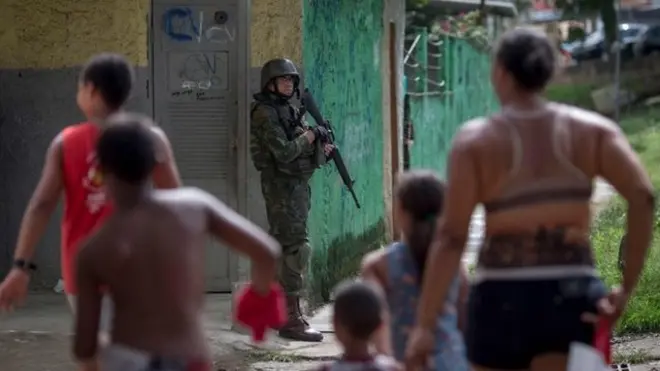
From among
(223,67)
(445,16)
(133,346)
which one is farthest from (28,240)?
(445,16)

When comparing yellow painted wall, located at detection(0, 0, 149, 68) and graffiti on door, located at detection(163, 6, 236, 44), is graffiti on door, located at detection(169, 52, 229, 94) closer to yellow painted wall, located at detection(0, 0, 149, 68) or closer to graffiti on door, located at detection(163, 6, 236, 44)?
graffiti on door, located at detection(163, 6, 236, 44)

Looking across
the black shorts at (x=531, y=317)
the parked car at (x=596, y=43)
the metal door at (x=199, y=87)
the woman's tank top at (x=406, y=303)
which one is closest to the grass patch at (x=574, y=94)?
the parked car at (x=596, y=43)

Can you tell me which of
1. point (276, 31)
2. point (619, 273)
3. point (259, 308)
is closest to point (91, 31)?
point (276, 31)

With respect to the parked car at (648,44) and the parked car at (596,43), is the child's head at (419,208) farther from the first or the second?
the parked car at (596,43)

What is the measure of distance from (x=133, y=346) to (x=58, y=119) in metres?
6.62

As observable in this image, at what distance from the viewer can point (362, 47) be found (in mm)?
13125

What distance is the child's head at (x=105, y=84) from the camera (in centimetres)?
548

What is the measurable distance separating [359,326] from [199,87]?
6.15m

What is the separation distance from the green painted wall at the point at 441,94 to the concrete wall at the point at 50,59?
23.8 feet

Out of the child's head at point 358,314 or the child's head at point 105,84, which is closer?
the child's head at point 358,314

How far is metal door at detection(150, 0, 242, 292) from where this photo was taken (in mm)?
10383

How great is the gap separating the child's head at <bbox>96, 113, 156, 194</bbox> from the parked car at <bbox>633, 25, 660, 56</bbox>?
113 feet

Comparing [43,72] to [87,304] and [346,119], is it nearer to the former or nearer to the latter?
[346,119]

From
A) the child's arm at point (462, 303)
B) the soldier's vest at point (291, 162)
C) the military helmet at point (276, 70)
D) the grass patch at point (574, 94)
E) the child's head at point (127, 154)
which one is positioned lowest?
the grass patch at point (574, 94)
